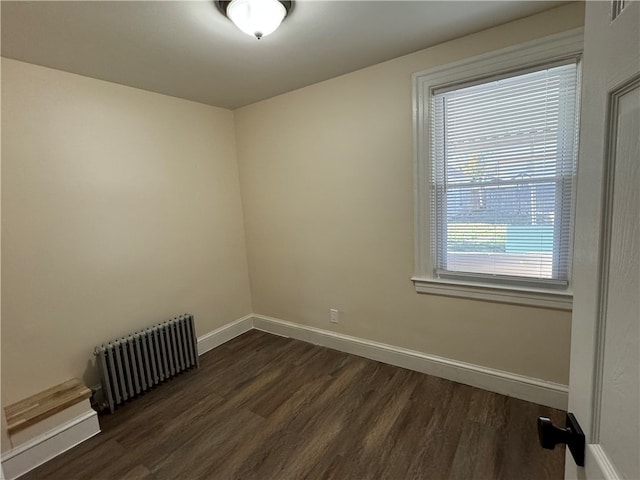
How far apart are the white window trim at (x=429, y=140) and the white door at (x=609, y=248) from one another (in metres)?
1.54

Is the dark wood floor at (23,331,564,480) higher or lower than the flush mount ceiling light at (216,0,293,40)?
lower

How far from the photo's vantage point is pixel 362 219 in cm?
268

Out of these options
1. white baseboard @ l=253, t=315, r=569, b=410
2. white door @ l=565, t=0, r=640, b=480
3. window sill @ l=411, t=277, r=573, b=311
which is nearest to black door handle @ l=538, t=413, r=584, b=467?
white door @ l=565, t=0, r=640, b=480

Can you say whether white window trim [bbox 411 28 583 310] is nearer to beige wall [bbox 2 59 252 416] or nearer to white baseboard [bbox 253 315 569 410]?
white baseboard [bbox 253 315 569 410]

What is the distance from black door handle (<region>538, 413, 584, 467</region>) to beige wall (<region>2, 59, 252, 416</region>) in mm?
2733

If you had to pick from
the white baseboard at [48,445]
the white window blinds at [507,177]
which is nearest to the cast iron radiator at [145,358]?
the white baseboard at [48,445]

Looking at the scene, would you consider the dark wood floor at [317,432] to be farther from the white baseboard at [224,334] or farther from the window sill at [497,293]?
the window sill at [497,293]

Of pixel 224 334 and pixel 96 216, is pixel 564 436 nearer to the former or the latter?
pixel 96 216

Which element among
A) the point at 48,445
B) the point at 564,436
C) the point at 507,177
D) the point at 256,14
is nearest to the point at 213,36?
the point at 256,14

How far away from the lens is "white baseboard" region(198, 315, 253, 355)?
3133 mm

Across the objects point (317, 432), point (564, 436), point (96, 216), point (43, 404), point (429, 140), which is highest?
point (429, 140)

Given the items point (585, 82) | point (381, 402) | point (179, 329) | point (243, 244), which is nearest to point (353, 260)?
point (381, 402)

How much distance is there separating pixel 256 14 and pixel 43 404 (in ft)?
8.49

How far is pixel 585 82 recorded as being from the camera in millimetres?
659
